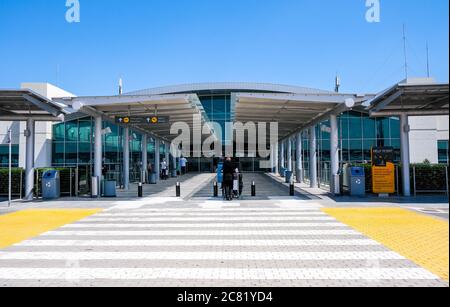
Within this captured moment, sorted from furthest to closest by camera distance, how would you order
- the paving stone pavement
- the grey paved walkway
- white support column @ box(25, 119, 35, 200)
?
the grey paved walkway → white support column @ box(25, 119, 35, 200) → the paving stone pavement

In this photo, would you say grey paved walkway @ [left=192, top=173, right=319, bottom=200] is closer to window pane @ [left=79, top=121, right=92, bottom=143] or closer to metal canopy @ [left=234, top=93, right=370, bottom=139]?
metal canopy @ [left=234, top=93, right=370, bottom=139]

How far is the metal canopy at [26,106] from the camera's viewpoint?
14.8 meters

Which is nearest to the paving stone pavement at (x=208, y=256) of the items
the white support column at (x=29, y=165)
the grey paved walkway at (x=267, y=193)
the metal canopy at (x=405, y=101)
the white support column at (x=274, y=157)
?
the grey paved walkway at (x=267, y=193)

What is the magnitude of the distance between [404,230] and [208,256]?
515 cm

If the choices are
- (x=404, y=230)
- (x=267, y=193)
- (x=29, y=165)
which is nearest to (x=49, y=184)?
(x=29, y=165)

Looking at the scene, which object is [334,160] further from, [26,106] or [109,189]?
[26,106]

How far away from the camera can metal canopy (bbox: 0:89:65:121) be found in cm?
1481

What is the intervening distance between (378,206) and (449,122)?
12316mm

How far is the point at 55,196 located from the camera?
17.3 metres

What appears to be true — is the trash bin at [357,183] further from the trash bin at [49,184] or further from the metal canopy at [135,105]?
the trash bin at [49,184]

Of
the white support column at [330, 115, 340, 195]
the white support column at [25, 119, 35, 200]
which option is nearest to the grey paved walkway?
the white support column at [330, 115, 340, 195]

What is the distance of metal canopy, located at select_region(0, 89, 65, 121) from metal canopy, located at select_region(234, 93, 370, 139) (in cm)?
835

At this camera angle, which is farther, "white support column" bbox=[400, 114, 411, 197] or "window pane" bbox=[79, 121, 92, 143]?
"window pane" bbox=[79, 121, 92, 143]
